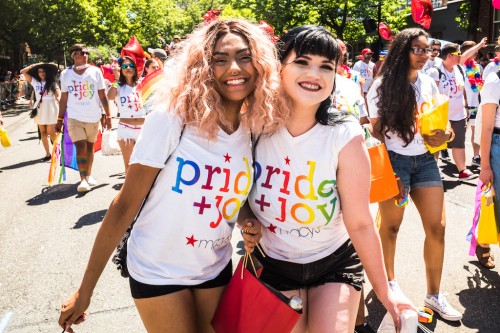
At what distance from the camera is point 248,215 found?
2.35 meters

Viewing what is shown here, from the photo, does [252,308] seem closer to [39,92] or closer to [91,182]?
[91,182]

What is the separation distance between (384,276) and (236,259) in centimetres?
257

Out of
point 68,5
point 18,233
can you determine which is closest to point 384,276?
point 18,233

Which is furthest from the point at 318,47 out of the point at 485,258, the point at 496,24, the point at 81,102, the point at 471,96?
the point at 496,24

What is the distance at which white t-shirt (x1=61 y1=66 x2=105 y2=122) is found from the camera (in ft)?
23.2

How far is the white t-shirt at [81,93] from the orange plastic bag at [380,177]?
5.41 m

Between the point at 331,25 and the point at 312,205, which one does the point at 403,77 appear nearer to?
the point at 312,205

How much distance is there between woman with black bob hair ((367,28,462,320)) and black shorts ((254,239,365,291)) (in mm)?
1182

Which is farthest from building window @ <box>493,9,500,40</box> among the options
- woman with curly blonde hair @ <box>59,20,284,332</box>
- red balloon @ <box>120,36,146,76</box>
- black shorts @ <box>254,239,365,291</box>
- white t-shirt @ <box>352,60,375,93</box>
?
woman with curly blonde hair @ <box>59,20,284,332</box>

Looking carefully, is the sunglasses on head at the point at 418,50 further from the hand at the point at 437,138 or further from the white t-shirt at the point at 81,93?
the white t-shirt at the point at 81,93

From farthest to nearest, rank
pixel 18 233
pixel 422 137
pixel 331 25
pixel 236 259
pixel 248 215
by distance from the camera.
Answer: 1. pixel 331 25
2. pixel 18 233
3. pixel 236 259
4. pixel 422 137
5. pixel 248 215

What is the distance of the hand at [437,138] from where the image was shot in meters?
3.38

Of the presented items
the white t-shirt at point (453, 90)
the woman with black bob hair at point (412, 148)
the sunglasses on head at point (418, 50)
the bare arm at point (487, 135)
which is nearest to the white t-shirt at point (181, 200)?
the woman with black bob hair at point (412, 148)

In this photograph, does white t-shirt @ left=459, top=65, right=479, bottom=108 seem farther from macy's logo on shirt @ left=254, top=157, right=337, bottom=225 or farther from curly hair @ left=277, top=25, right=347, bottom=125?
macy's logo on shirt @ left=254, top=157, right=337, bottom=225
